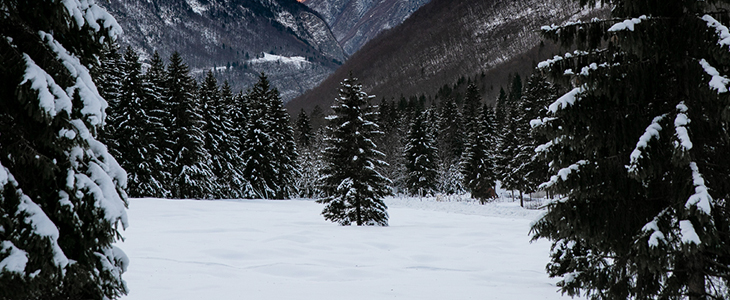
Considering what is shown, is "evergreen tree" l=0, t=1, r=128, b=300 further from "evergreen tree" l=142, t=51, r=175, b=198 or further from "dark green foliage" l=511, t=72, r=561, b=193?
"dark green foliage" l=511, t=72, r=561, b=193

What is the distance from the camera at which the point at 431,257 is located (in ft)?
40.0

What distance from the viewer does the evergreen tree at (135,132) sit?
98.9 ft

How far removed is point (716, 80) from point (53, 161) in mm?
6978

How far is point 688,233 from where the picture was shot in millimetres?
4758

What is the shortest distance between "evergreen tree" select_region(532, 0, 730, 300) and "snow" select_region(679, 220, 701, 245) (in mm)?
61

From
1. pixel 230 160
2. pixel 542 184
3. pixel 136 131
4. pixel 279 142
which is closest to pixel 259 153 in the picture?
pixel 279 142

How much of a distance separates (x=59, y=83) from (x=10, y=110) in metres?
0.49

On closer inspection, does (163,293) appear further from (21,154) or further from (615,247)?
(615,247)

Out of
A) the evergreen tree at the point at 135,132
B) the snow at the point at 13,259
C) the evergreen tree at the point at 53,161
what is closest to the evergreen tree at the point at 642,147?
the evergreen tree at the point at 53,161

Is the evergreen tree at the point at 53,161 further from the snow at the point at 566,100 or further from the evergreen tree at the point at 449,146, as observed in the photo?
the evergreen tree at the point at 449,146

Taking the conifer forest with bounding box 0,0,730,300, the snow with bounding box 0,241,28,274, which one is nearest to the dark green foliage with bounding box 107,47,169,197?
the conifer forest with bounding box 0,0,730,300

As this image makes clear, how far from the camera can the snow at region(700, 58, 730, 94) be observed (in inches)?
187

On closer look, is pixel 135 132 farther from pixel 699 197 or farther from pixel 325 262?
pixel 699 197

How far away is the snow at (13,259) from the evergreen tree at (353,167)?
51.8ft
